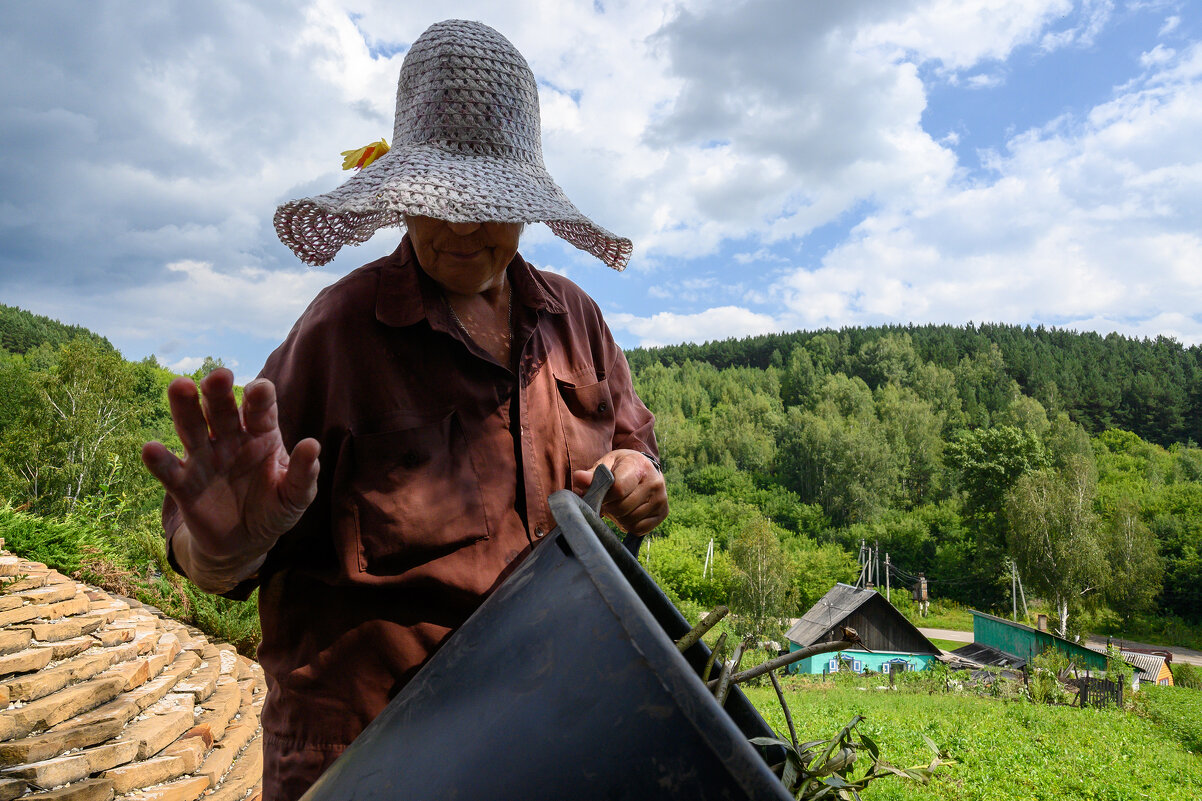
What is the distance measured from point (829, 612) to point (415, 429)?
2609 centimetres

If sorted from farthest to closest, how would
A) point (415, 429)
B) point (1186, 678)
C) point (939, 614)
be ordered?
point (939, 614) < point (1186, 678) < point (415, 429)

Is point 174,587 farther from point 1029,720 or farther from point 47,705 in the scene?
point 1029,720

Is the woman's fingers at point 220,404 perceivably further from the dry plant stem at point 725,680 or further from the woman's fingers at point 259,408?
the dry plant stem at point 725,680

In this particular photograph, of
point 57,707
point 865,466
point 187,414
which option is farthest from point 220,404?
point 865,466

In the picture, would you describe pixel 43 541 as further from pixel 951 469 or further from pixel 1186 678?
pixel 951 469

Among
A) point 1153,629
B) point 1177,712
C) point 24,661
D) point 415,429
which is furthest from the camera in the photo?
point 1153,629

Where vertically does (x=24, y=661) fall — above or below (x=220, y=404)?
below

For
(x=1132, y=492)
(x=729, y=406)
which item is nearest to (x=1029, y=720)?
(x=1132, y=492)

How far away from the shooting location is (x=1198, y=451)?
5253 cm

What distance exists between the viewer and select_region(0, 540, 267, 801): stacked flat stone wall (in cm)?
316

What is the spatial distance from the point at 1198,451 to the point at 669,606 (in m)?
67.4

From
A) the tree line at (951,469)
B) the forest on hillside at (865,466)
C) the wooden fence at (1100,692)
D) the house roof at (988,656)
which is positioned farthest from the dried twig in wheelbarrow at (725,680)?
the tree line at (951,469)

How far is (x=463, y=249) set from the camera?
131 centimetres

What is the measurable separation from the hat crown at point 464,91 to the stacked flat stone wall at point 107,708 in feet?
10.5
